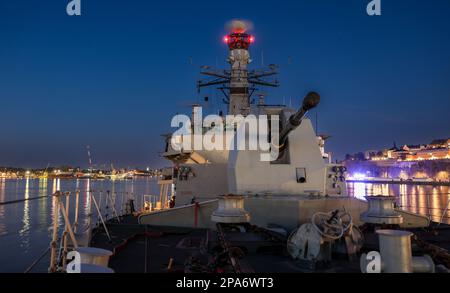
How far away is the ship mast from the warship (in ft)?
24.7

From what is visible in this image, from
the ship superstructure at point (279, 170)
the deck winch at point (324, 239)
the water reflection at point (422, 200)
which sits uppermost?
the ship superstructure at point (279, 170)

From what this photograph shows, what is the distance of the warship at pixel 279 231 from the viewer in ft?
13.2

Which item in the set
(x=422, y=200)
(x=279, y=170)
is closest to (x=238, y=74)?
(x=279, y=170)

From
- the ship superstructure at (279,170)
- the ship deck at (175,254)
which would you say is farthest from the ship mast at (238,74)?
the ship deck at (175,254)

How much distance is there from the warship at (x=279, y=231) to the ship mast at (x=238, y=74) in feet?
24.7

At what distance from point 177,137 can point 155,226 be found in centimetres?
616

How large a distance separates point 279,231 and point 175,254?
68.9 inches

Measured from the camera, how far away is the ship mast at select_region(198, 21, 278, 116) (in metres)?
17.9

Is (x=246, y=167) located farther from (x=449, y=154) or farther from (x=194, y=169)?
(x=449, y=154)

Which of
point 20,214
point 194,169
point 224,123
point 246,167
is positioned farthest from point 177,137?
point 20,214

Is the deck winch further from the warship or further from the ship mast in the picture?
the ship mast

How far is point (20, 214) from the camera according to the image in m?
28.1

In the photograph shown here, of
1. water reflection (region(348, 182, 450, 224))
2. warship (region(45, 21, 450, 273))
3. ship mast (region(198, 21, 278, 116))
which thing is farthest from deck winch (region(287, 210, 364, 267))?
ship mast (region(198, 21, 278, 116))

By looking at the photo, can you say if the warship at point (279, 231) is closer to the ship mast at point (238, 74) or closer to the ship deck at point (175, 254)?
the ship deck at point (175, 254)
